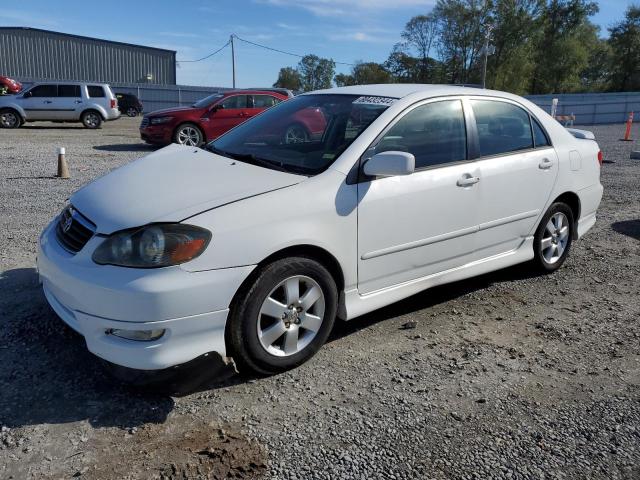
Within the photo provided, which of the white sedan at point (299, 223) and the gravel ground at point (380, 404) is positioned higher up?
the white sedan at point (299, 223)

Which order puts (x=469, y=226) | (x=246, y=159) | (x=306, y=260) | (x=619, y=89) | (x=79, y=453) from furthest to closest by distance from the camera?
(x=619, y=89)
(x=469, y=226)
(x=246, y=159)
(x=306, y=260)
(x=79, y=453)

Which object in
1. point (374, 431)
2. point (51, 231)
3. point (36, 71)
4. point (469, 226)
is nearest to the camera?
point (374, 431)

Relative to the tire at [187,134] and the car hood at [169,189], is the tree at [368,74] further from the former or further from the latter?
the car hood at [169,189]

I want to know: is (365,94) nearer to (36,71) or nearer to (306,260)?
(306,260)

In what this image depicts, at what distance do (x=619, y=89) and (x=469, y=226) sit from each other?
2423 inches

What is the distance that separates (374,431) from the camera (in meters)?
2.78

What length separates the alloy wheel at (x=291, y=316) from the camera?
3.14m

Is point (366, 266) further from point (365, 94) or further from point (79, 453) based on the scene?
point (79, 453)

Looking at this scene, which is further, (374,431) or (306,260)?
(306,260)

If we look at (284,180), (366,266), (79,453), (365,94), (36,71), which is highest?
(36,71)

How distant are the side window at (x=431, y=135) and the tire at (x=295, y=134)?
0.68 m

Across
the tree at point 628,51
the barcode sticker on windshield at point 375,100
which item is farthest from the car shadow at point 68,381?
the tree at point 628,51

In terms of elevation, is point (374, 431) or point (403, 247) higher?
point (403, 247)

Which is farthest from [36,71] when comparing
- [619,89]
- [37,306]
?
[619,89]
